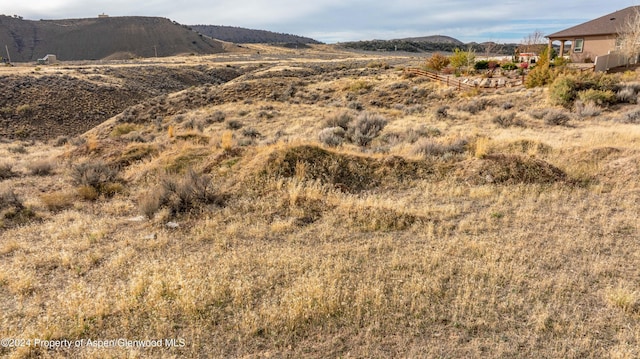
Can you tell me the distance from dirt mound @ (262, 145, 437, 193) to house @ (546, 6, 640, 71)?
34133 mm

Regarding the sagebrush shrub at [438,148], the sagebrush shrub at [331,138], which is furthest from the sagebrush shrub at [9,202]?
the sagebrush shrub at [438,148]

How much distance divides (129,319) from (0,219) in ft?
20.0

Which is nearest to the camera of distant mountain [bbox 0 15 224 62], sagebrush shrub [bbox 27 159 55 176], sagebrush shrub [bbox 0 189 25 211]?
sagebrush shrub [bbox 0 189 25 211]

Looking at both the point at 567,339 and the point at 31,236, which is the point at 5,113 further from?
the point at 567,339

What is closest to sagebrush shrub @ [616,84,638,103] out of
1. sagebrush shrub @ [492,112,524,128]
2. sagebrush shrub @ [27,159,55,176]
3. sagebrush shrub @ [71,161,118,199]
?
sagebrush shrub @ [492,112,524,128]

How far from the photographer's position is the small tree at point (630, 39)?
101 feet

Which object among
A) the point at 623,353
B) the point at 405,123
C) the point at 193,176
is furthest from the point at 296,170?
the point at 405,123

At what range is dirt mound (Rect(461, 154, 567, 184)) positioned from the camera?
9992mm

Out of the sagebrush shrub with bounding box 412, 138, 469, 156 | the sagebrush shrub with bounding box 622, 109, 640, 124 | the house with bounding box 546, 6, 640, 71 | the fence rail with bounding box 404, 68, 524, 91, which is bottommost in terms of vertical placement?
the sagebrush shrub with bounding box 412, 138, 469, 156

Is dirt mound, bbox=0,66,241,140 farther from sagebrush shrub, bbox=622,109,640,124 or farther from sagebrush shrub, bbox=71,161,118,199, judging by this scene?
sagebrush shrub, bbox=622,109,640,124

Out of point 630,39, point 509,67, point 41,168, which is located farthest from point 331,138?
point 630,39

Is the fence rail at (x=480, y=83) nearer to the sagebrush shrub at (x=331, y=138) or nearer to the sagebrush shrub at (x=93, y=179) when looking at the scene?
the sagebrush shrub at (x=331, y=138)

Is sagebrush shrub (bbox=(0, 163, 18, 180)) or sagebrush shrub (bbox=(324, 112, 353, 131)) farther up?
sagebrush shrub (bbox=(324, 112, 353, 131))

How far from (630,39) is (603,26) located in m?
7.13
